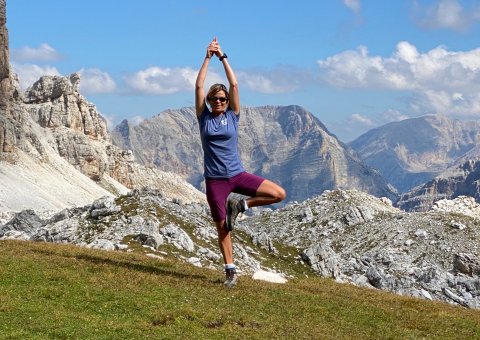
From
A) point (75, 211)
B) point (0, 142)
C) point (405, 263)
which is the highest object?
point (0, 142)

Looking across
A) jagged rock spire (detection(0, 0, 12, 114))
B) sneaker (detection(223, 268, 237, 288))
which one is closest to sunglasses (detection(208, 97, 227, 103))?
sneaker (detection(223, 268, 237, 288))

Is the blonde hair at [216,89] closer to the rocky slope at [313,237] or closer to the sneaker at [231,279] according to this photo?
the sneaker at [231,279]

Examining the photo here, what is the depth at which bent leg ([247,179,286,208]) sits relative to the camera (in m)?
17.8

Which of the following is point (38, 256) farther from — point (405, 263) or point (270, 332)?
point (405, 263)

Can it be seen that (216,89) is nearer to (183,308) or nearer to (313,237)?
(183,308)

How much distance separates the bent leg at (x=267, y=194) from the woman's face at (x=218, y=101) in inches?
101

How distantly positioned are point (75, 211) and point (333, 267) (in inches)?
950

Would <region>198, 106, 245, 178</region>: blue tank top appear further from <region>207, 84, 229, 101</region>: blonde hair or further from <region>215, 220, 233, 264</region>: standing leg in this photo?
<region>215, 220, 233, 264</region>: standing leg

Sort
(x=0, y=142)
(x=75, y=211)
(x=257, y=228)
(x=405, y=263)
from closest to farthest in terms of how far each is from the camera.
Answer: (x=75, y=211) → (x=405, y=263) → (x=257, y=228) → (x=0, y=142)

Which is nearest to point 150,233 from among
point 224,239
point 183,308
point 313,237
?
point 224,239

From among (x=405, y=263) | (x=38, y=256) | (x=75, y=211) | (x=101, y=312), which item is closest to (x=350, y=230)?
(x=405, y=263)

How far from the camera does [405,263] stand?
66375 millimetres

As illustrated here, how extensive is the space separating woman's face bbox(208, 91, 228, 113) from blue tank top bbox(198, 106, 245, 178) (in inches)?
7.8

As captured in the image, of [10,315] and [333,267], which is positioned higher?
[10,315]
